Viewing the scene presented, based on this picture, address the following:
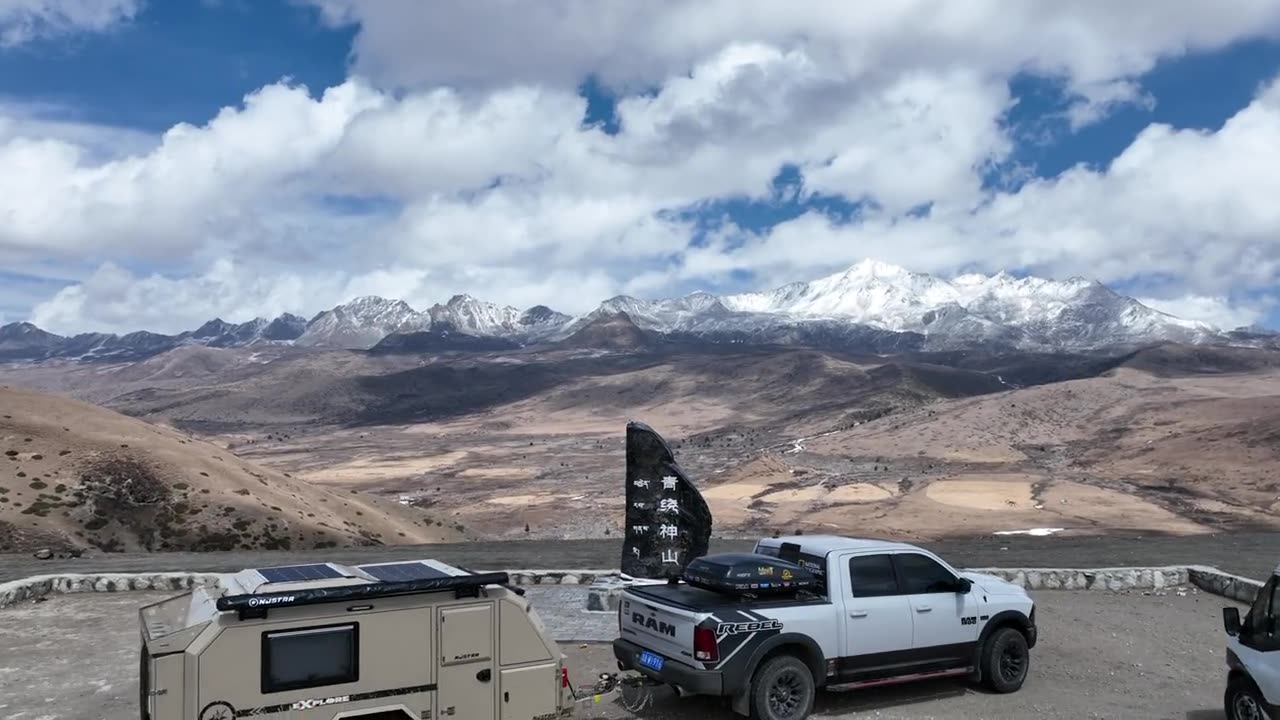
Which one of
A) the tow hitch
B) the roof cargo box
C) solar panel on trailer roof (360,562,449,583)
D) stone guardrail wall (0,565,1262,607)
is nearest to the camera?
solar panel on trailer roof (360,562,449,583)

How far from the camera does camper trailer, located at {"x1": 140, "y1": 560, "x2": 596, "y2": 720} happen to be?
7758mm

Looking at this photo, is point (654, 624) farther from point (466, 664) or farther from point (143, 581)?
point (143, 581)

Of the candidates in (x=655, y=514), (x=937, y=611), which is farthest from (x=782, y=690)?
(x=655, y=514)

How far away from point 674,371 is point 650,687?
171 metres

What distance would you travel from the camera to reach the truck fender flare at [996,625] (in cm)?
1196

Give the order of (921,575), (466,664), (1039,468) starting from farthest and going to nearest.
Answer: (1039,468) < (921,575) < (466,664)

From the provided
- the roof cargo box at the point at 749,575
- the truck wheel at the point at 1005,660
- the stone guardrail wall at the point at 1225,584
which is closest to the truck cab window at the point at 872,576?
the roof cargo box at the point at 749,575

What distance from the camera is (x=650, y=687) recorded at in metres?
12.1

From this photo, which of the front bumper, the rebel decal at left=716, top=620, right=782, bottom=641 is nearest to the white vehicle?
the rebel decal at left=716, top=620, right=782, bottom=641

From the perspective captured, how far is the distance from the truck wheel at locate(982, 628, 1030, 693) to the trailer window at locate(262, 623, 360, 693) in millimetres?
7748

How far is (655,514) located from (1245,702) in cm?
966

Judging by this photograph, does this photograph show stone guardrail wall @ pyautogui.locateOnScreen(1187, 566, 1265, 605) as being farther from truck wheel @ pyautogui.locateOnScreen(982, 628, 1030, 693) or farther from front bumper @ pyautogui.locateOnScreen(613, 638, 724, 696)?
front bumper @ pyautogui.locateOnScreen(613, 638, 724, 696)

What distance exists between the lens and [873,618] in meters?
11.2

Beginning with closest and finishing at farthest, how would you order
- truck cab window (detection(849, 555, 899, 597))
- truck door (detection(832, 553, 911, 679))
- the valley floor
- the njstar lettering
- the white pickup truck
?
the njstar lettering, the white pickup truck, truck door (detection(832, 553, 911, 679)), truck cab window (detection(849, 555, 899, 597)), the valley floor
